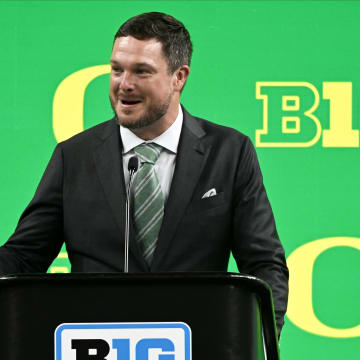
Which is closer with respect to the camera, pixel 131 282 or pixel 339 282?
pixel 131 282

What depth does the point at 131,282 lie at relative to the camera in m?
1.19

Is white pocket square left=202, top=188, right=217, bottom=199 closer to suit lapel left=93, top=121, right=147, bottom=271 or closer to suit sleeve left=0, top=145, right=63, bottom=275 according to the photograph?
suit lapel left=93, top=121, right=147, bottom=271

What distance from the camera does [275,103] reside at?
2781 mm

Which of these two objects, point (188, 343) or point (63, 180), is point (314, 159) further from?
point (188, 343)

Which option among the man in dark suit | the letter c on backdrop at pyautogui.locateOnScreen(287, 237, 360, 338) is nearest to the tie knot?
the man in dark suit

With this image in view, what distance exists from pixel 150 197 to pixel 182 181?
9 centimetres

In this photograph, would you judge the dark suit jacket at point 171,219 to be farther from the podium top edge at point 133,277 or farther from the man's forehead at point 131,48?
the podium top edge at point 133,277

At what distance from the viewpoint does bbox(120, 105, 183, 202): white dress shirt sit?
6.30ft

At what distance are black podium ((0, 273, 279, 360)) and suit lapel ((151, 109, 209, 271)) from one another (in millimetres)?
628

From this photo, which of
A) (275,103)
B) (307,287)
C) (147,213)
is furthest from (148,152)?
(307,287)

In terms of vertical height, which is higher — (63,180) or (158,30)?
(158,30)

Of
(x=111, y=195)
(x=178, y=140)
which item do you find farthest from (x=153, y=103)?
(x=111, y=195)

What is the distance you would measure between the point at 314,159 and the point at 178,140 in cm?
96

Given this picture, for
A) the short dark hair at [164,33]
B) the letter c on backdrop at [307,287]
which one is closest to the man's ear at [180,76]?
the short dark hair at [164,33]
